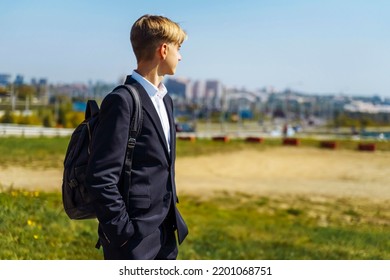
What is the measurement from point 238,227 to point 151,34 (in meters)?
8.84

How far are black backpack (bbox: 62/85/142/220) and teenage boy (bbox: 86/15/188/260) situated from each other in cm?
3

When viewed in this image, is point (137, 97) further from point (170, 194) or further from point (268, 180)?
point (268, 180)

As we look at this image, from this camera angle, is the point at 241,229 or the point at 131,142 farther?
the point at 241,229

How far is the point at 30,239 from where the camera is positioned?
227 inches

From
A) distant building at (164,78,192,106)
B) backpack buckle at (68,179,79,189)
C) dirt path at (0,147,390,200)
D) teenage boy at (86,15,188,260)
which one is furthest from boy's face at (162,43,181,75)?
distant building at (164,78,192,106)

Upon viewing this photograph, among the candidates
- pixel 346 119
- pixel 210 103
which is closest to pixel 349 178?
pixel 346 119

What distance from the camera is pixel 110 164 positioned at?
2.67 metres

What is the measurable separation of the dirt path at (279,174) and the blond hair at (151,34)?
32.0 feet

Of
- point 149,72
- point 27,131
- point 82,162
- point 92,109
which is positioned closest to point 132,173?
point 82,162

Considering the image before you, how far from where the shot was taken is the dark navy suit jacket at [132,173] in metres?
2.67

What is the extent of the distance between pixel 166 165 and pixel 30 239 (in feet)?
10.8

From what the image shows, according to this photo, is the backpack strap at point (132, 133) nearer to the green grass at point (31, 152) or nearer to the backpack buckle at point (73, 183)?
the backpack buckle at point (73, 183)

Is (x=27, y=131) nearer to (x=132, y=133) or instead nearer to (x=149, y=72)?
(x=149, y=72)

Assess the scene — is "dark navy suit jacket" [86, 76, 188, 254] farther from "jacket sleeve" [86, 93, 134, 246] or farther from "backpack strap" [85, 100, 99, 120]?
"backpack strap" [85, 100, 99, 120]
